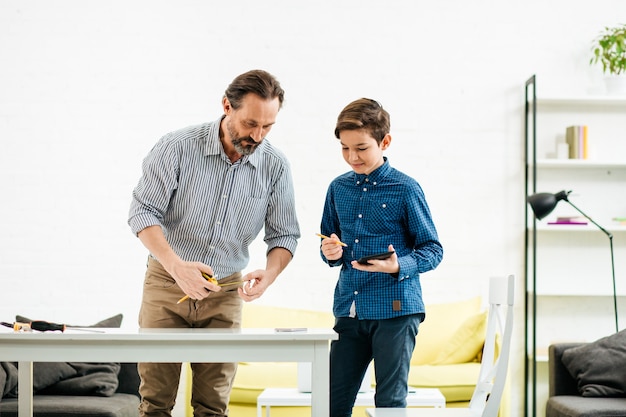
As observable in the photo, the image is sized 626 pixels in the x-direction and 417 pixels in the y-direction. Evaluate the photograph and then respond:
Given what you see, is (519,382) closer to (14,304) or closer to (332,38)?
(332,38)

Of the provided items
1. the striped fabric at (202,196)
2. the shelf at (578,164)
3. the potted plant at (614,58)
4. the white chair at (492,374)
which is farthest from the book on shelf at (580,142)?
the striped fabric at (202,196)

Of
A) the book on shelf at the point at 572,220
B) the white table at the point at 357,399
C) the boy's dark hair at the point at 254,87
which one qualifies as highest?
the boy's dark hair at the point at 254,87

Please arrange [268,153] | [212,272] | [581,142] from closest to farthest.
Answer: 1. [212,272]
2. [268,153]
3. [581,142]

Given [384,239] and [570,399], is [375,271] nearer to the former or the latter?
[384,239]

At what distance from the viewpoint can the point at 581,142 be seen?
4914 millimetres

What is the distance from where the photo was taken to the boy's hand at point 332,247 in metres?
2.40

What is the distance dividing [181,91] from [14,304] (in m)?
1.56

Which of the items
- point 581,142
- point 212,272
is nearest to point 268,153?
point 212,272

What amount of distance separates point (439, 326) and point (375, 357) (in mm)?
2405

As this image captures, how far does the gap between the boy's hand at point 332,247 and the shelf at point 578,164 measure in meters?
2.80

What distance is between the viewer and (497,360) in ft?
8.34

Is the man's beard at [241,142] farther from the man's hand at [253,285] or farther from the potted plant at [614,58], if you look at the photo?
the potted plant at [614,58]

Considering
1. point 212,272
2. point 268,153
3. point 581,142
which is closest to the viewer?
point 212,272

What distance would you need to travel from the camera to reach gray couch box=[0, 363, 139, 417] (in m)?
3.54
